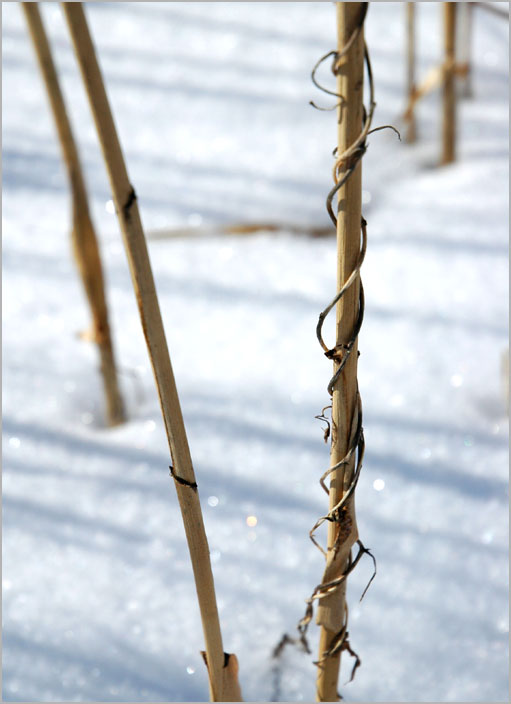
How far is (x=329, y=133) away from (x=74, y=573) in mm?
648

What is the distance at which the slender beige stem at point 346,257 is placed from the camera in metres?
0.23

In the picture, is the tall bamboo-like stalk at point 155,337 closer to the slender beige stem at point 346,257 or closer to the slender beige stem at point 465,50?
the slender beige stem at point 346,257

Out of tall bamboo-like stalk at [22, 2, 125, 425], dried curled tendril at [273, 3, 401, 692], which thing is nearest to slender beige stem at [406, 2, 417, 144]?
tall bamboo-like stalk at [22, 2, 125, 425]

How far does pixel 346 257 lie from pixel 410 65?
0.74 meters

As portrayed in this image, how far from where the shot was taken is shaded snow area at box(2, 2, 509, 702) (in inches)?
19.2

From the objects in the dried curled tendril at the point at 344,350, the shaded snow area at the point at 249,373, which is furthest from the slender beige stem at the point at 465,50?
the dried curled tendril at the point at 344,350

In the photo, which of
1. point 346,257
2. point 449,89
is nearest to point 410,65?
point 449,89

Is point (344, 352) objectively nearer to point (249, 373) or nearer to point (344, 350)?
point (344, 350)

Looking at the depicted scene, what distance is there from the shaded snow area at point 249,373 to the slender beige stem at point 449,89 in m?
0.03

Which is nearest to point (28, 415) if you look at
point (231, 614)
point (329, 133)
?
point (231, 614)

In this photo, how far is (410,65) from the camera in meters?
0.90

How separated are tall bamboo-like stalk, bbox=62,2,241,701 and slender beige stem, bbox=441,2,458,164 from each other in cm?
61

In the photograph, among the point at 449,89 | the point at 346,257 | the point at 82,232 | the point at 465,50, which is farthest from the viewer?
the point at 465,50

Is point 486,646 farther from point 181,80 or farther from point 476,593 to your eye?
point 181,80
